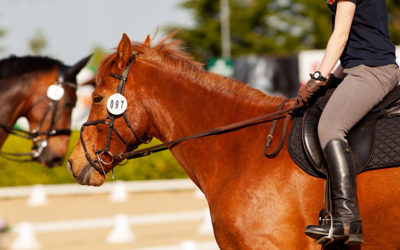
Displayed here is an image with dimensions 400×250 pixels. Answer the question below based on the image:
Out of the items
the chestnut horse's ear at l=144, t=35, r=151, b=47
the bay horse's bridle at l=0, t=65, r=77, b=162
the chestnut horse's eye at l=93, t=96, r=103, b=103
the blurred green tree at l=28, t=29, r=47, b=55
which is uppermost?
the blurred green tree at l=28, t=29, r=47, b=55

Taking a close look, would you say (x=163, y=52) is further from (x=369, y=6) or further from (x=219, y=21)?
(x=219, y=21)

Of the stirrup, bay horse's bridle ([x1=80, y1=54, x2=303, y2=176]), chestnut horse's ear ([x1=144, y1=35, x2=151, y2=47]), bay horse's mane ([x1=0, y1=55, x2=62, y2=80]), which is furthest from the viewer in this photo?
bay horse's mane ([x1=0, y1=55, x2=62, y2=80])

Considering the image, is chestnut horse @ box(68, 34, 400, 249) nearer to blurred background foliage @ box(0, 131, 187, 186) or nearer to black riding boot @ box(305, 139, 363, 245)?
black riding boot @ box(305, 139, 363, 245)

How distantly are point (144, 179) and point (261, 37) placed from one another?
28382mm

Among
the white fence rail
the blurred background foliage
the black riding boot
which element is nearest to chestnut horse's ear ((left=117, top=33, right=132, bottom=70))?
the black riding boot

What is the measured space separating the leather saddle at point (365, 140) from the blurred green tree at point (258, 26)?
36.0 m

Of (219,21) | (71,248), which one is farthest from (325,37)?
(71,248)

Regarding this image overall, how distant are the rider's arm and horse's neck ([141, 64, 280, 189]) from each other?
0.59 meters

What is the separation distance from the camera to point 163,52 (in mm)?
4172

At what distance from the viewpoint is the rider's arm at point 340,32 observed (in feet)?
11.4

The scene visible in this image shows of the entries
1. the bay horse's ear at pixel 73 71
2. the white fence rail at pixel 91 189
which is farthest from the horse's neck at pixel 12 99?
the white fence rail at pixel 91 189

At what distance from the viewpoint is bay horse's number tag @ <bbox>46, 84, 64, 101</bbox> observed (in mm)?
7012

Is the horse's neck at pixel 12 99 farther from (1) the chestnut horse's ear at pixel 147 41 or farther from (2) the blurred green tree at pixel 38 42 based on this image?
(2) the blurred green tree at pixel 38 42

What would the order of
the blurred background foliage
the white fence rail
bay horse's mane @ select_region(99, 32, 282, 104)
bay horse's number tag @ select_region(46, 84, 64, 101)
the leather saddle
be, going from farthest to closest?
the blurred background foliage
the white fence rail
bay horse's number tag @ select_region(46, 84, 64, 101)
bay horse's mane @ select_region(99, 32, 282, 104)
the leather saddle
